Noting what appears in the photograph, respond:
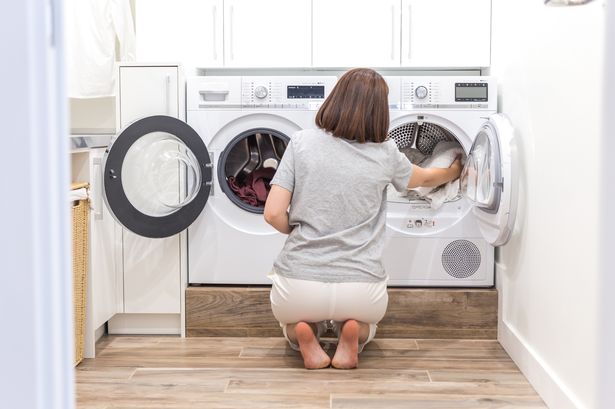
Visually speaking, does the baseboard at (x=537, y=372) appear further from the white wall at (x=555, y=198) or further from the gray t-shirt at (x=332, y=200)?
the gray t-shirt at (x=332, y=200)

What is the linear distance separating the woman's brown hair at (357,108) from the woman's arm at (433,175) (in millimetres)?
236

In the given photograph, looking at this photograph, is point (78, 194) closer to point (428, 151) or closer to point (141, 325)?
point (141, 325)

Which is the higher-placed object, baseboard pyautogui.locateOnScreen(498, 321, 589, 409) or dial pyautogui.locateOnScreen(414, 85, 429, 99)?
dial pyautogui.locateOnScreen(414, 85, 429, 99)

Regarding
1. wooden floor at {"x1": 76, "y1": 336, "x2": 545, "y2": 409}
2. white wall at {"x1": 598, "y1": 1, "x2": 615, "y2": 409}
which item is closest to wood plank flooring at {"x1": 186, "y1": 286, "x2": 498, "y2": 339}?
→ wooden floor at {"x1": 76, "y1": 336, "x2": 545, "y2": 409}

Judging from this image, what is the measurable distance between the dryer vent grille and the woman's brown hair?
0.72 metres

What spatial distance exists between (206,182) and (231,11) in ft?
3.17

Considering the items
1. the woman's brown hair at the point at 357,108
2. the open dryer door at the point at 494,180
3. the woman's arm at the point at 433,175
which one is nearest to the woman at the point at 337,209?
the woman's brown hair at the point at 357,108

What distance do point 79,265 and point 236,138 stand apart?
0.83 m

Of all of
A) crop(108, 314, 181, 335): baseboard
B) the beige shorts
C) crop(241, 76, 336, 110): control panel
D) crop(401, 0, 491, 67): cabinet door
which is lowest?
crop(108, 314, 181, 335): baseboard

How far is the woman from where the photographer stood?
2604 millimetres

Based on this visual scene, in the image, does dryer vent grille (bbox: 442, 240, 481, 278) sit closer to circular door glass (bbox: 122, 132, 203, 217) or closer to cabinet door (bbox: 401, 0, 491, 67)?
cabinet door (bbox: 401, 0, 491, 67)

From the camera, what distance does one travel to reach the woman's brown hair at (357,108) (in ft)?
8.51

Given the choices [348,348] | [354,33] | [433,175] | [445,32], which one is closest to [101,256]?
[348,348]

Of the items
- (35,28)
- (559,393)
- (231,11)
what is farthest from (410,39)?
(35,28)
